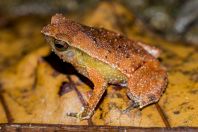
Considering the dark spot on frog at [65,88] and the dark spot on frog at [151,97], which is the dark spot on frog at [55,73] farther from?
the dark spot on frog at [151,97]

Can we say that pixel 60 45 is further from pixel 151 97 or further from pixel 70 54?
pixel 151 97

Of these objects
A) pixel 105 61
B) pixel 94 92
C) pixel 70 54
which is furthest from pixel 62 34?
pixel 94 92

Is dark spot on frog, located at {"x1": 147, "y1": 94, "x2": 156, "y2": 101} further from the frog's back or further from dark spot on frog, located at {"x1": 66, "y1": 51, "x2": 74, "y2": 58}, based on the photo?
dark spot on frog, located at {"x1": 66, "y1": 51, "x2": 74, "y2": 58}

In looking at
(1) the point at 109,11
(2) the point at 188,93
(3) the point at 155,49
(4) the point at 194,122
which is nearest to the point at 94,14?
(1) the point at 109,11

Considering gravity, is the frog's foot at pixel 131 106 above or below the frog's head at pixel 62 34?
below

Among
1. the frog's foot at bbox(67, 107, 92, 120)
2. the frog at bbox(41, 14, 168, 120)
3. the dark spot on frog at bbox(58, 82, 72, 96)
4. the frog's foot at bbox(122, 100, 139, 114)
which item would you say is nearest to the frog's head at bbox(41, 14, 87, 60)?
Answer: the frog at bbox(41, 14, 168, 120)

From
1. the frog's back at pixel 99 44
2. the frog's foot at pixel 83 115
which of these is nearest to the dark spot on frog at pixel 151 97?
the frog's back at pixel 99 44

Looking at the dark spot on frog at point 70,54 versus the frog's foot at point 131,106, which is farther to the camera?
the dark spot on frog at point 70,54
